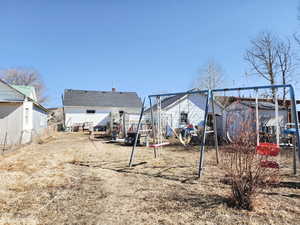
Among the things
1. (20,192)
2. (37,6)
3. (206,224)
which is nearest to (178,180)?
(206,224)

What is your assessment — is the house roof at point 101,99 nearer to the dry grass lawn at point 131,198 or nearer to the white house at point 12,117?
the white house at point 12,117

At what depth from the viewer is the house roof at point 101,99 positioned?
28906mm

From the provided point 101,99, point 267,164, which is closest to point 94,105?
point 101,99

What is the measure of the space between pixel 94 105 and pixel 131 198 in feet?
88.6

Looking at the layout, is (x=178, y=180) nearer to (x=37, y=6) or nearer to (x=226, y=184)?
(x=226, y=184)

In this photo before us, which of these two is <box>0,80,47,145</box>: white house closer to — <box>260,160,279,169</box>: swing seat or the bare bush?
the bare bush

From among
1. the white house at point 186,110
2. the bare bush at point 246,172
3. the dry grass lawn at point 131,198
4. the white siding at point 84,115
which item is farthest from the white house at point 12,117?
the white siding at point 84,115

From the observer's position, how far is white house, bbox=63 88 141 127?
27828 millimetres

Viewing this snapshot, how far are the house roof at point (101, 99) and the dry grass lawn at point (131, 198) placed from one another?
24.2m

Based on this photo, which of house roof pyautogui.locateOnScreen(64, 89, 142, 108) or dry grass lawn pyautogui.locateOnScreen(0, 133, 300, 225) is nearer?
dry grass lawn pyautogui.locateOnScreen(0, 133, 300, 225)

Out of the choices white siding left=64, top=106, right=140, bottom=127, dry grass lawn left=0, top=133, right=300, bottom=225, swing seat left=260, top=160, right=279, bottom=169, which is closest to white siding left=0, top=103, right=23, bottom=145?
dry grass lawn left=0, top=133, right=300, bottom=225

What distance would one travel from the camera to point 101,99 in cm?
3086

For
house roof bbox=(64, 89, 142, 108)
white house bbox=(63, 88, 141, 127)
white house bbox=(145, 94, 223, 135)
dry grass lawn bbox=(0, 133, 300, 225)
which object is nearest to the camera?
dry grass lawn bbox=(0, 133, 300, 225)

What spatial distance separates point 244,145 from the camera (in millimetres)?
3137
